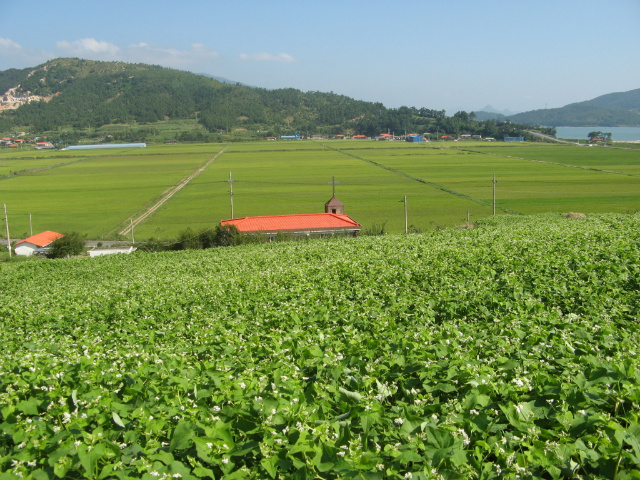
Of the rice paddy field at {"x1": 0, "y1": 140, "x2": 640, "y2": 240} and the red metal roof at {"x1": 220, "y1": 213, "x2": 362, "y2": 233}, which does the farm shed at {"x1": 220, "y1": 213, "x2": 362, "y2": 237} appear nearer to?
the red metal roof at {"x1": 220, "y1": 213, "x2": 362, "y2": 233}

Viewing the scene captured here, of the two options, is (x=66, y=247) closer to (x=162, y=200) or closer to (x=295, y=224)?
(x=295, y=224)

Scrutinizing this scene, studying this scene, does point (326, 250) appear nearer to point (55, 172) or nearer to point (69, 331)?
point (69, 331)

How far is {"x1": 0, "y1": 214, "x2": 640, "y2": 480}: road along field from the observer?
13.0 ft

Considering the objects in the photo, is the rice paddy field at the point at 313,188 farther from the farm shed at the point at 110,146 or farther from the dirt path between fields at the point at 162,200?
the farm shed at the point at 110,146

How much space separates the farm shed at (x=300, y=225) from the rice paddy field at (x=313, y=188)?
5.12 meters

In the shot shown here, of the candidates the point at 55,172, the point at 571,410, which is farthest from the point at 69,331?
the point at 55,172

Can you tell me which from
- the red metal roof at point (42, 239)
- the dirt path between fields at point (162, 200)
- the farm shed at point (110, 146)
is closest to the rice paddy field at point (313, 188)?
the dirt path between fields at point (162, 200)

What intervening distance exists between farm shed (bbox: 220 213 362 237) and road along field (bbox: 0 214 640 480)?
27094mm

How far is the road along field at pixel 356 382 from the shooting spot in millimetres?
3971

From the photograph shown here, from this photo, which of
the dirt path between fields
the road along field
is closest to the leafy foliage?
the dirt path between fields

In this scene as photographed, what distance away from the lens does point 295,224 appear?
3994cm

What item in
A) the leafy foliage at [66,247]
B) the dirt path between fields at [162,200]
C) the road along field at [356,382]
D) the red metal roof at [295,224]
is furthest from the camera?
the dirt path between fields at [162,200]

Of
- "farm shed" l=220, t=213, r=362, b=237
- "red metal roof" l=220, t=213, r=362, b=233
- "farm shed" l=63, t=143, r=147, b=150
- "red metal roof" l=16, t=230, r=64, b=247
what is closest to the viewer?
"farm shed" l=220, t=213, r=362, b=237

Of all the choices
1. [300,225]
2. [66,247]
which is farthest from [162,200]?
[300,225]
